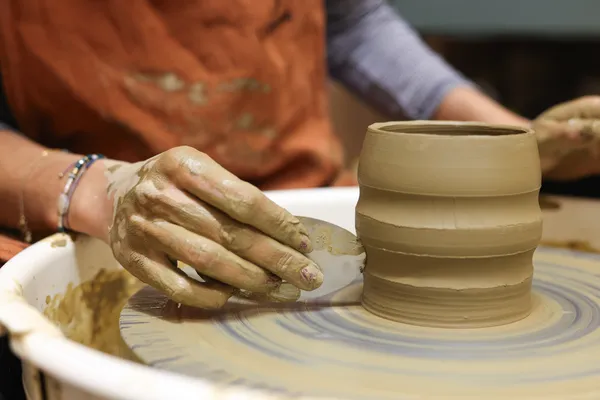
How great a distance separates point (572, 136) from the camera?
1271 mm

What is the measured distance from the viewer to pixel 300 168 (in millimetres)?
1564

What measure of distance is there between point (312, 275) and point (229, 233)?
11 centimetres

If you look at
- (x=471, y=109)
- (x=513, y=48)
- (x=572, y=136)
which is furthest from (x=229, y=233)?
(x=513, y=48)

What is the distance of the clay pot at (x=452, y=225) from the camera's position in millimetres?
783

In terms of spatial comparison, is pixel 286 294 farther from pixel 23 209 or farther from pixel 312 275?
pixel 23 209

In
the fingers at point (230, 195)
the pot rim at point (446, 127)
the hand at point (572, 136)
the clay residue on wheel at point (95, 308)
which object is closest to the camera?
the fingers at point (230, 195)

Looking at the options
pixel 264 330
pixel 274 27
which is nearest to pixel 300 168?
pixel 274 27

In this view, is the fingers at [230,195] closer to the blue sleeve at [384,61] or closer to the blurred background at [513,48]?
the blue sleeve at [384,61]

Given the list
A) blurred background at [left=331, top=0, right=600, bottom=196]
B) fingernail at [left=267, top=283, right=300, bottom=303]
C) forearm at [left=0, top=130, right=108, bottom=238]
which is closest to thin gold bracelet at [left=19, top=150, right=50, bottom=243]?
forearm at [left=0, top=130, right=108, bottom=238]

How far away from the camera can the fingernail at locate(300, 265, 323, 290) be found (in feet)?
2.64

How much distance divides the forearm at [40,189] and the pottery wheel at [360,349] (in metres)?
0.16

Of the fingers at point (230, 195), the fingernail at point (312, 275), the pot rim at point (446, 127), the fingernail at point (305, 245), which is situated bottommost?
the fingernail at point (312, 275)

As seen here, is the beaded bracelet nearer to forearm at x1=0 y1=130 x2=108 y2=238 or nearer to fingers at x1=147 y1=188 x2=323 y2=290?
forearm at x1=0 y1=130 x2=108 y2=238

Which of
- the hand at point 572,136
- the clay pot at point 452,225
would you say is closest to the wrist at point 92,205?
A: the clay pot at point 452,225
